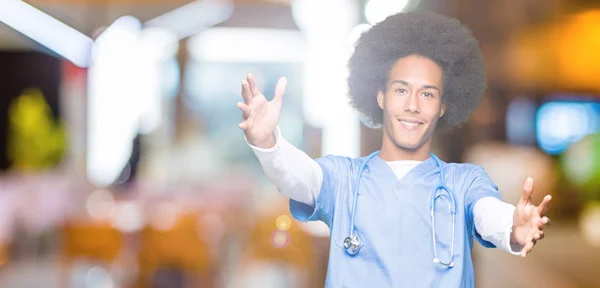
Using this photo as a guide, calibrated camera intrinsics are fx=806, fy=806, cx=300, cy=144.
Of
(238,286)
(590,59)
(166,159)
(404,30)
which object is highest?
(590,59)

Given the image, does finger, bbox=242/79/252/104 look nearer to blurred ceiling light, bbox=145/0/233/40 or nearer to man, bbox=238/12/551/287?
man, bbox=238/12/551/287

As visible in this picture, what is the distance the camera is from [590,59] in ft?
30.5

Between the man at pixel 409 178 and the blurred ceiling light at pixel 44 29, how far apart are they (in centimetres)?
201

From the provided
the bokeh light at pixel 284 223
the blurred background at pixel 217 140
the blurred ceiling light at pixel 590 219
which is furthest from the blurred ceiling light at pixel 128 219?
the blurred ceiling light at pixel 590 219

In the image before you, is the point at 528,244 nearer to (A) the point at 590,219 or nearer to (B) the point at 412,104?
(B) the point at 412,104

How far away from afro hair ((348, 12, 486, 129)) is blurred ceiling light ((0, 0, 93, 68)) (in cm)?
200

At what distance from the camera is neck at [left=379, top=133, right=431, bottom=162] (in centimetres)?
106

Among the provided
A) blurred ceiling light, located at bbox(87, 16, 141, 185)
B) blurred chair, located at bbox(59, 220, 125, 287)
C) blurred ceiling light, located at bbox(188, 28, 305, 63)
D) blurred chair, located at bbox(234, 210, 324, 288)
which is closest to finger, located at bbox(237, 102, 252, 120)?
blurred chair, located at bbox(234, 210, 324, 288)

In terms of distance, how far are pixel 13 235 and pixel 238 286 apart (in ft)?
7.31

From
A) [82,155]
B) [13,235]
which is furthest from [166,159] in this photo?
[13,235]

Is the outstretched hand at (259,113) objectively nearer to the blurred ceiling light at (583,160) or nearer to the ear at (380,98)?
the ear at (380,98)

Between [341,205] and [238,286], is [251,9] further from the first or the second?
[341,205]

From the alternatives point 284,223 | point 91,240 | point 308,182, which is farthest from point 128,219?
point 308,182

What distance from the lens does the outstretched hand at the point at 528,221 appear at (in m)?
0.90
